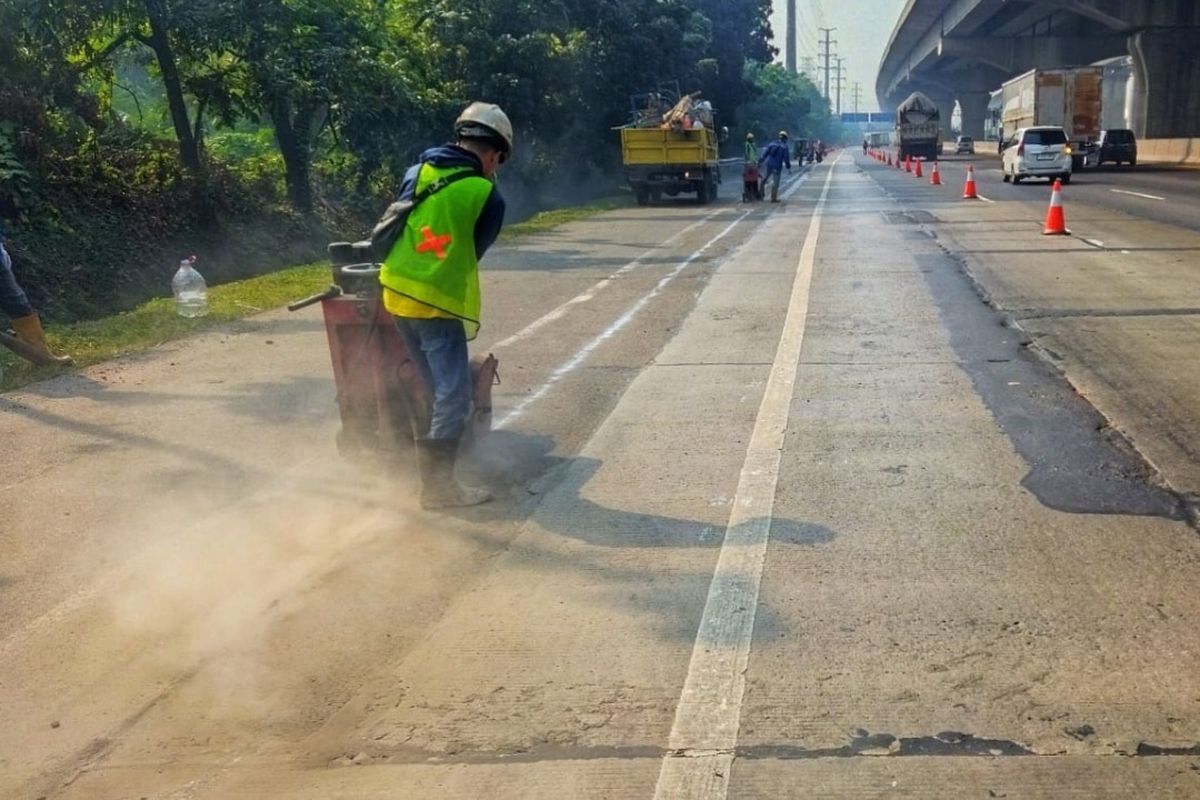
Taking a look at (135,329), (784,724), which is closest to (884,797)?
(784,724)

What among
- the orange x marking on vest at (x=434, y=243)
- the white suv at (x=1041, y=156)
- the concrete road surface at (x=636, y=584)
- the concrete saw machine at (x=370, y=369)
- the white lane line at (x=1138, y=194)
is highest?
the orange x marking on vest at (x=434, y=243)

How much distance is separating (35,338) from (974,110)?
99864mm

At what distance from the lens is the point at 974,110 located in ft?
325

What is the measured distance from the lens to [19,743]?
3590 mm

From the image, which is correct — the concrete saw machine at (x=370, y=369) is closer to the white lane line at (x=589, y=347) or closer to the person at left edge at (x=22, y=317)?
the white lane line at (x=589, y=347)

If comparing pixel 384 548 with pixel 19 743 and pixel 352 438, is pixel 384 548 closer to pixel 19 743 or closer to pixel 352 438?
pixel 352 438

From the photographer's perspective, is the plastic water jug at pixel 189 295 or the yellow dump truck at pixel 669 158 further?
the yellow dump truck at pixel 669 158

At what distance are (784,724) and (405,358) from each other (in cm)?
313

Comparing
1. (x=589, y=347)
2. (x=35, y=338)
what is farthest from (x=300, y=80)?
(x=589, y=347)

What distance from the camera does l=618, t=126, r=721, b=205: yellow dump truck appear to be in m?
31.5

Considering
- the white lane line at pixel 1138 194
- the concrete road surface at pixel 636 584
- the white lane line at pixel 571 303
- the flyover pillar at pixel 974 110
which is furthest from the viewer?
the flyover pillar at pixel 974 110

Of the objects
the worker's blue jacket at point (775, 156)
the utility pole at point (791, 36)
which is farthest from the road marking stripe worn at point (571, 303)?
the utility pole at point (791, 36)

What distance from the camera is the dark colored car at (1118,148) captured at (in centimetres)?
4694

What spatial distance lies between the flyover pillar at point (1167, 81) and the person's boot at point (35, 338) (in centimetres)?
5196
